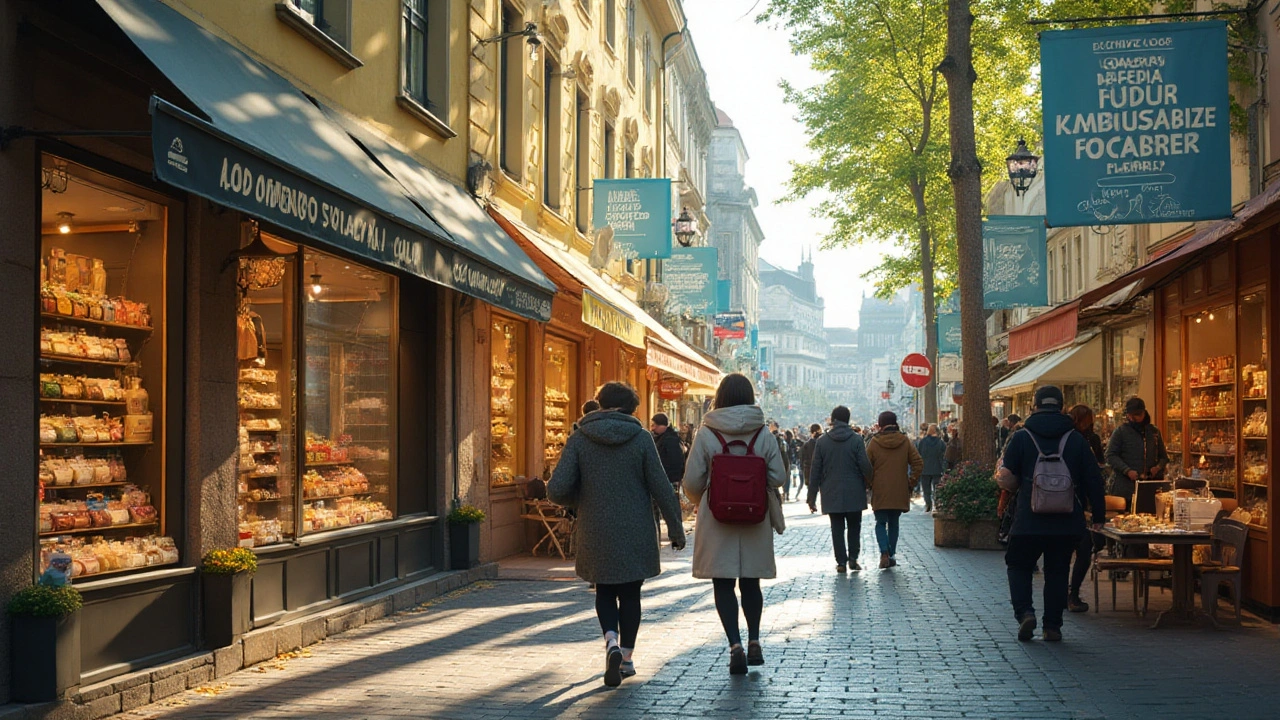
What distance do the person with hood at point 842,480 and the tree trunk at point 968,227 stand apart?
405 centimetres

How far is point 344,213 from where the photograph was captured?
333 inches

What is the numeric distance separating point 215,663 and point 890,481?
9.30m

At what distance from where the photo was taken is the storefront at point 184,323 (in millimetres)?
7168

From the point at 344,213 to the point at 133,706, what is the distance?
314 cm

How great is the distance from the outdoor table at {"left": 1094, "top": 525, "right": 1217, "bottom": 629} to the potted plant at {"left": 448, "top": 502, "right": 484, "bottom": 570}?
20.5 ft

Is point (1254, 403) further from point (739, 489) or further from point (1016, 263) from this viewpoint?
point (1016, 263)

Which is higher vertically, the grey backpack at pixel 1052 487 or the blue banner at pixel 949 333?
the blue banner at pixel 949 333

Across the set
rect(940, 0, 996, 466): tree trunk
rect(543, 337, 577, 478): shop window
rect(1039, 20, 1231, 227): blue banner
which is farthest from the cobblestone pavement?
rect(543, 337, 577, 478): shop window

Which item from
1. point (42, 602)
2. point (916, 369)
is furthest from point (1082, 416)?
point (916, 369)

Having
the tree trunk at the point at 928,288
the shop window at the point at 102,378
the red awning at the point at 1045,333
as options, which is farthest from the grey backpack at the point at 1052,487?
the tree trunk at the point at 928,288

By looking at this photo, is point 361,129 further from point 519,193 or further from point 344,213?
point 519,193

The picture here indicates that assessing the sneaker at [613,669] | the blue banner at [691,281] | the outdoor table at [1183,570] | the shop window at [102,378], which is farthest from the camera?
the blue banner at [691,281]

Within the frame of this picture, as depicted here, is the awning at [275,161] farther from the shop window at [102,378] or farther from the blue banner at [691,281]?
the blue banner at [691,281]

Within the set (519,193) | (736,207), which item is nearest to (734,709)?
(519,193)
